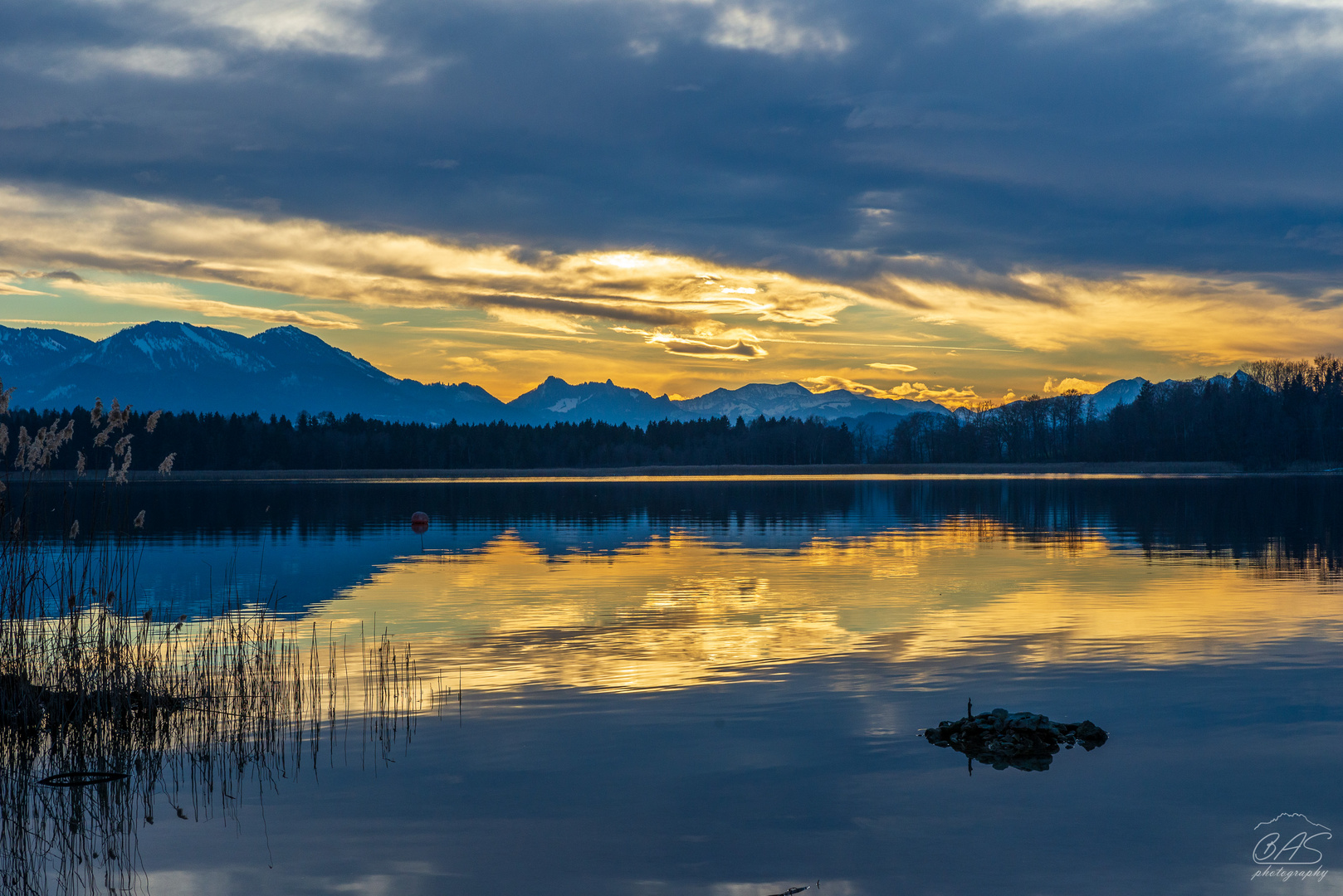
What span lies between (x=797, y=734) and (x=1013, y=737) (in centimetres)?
308

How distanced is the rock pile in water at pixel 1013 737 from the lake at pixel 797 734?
1.00 ft

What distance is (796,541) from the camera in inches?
1994

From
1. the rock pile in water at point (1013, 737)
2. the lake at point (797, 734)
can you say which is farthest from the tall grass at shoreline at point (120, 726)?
the rock pile in water at point (1013, 737)

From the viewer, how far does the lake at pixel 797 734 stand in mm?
10914

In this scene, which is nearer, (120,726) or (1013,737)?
(1013,737)

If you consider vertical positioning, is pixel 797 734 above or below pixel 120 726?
below

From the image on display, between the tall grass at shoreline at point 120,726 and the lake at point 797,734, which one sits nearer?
the lake at point 797,734

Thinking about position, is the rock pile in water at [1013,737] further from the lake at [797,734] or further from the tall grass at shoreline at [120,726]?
the tall grass at shoreline at [120,726]

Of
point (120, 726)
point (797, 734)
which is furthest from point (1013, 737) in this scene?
point (120, 726)

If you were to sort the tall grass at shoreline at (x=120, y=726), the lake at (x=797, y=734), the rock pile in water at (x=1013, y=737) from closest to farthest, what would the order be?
the lake at (x=797, y=734) → the tall grass at shoreline at (x=120, y=726) → the rock pile in water at (x=1013, y=737)

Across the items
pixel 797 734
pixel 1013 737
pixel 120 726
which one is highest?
pixel 120 726

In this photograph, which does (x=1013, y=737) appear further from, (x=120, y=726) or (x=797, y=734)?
(x=120, y=726)

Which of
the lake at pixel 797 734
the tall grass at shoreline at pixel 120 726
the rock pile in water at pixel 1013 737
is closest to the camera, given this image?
the lake at pixel 797 734

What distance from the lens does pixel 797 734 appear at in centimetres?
1553
